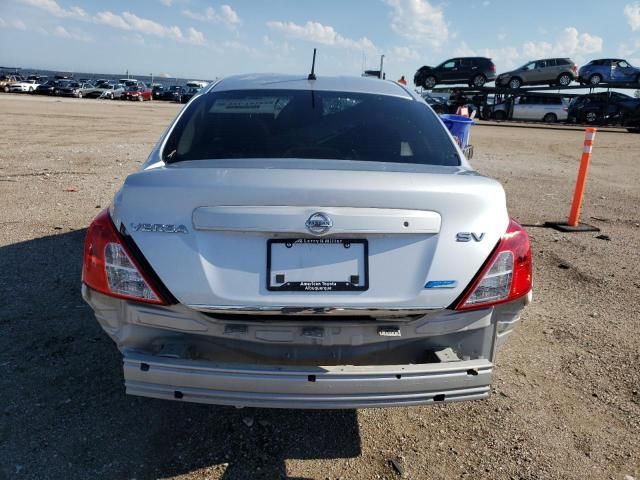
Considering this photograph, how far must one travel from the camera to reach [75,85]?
1887 inches

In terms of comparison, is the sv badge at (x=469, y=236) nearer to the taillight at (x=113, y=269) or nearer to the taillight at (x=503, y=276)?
the taillight at (x=503, y=276)

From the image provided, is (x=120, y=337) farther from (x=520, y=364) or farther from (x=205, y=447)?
(x=520, y=364)

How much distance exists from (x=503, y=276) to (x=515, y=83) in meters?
33.7

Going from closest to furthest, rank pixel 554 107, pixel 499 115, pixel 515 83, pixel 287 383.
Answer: pixel 287 383, pixel 515 83, pixel 554 107, pixel 499 115

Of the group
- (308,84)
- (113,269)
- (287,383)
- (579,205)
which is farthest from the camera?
Result: (579,205)

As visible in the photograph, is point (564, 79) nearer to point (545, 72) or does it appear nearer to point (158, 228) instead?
point (545, 72)

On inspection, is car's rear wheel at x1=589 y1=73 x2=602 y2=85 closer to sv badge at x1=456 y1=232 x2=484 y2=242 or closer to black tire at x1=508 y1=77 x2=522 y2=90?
black tire at x1=508 y1=77 x2=522 y2=90

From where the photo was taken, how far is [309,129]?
3131 mm

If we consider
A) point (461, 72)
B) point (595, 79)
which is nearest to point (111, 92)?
point (461, 72)

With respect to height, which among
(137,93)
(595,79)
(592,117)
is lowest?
(137,93)

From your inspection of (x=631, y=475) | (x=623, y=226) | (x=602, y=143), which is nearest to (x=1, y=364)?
(x=631, y=475)

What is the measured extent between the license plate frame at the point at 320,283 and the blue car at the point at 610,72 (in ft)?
112

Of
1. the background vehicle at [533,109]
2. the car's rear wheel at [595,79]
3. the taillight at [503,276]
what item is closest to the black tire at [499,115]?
the background vehicle at [533,109]

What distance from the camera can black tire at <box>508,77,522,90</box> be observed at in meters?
32.2
